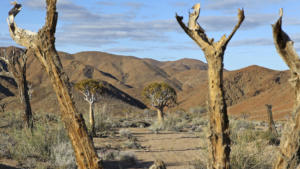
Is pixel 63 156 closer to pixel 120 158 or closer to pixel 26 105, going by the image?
pixel 120 158

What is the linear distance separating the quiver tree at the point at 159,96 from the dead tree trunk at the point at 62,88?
56.5 feet

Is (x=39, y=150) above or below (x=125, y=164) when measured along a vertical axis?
above

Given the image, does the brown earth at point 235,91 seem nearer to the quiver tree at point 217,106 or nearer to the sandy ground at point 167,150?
the sandy ground at point 167,150

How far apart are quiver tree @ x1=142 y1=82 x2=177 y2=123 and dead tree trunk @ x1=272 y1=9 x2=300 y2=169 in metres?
18.3

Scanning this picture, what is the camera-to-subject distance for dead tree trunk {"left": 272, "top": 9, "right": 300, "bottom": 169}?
4.02 m

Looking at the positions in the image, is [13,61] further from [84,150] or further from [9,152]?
[84,150]

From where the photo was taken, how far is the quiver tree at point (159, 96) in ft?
75.7

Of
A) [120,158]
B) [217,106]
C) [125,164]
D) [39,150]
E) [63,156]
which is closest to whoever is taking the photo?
[217,106]

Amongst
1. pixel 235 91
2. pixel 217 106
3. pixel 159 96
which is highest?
pixel 235 91

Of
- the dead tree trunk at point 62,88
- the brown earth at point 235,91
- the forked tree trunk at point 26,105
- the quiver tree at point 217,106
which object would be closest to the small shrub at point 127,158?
the forked tree trunk at point 26,105

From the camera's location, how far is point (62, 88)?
17.5ft

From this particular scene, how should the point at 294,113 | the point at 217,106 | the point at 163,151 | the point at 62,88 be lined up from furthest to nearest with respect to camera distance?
the point at 163,151
the point at 62,88
the point at 217,106
the point at 294,113

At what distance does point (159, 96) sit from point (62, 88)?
1821cm

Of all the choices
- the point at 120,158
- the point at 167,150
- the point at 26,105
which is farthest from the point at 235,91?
the point at 120,158
